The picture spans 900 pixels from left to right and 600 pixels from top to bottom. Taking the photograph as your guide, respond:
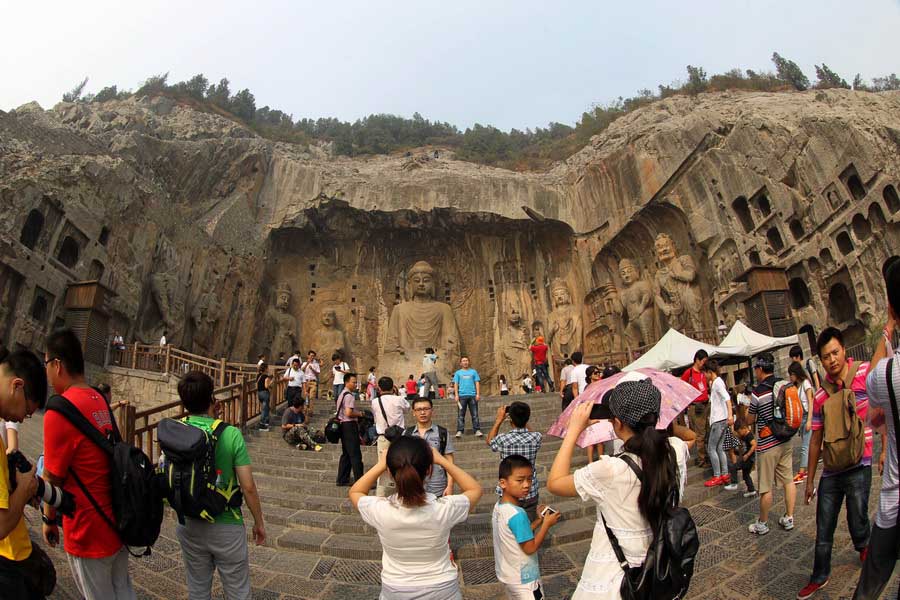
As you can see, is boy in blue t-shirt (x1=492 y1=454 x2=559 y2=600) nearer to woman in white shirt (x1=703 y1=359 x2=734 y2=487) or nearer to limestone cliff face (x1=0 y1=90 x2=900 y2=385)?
woman in white shirt (x1=703 y1=359 x2=734 y2=487)

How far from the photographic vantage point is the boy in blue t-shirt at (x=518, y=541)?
280cm

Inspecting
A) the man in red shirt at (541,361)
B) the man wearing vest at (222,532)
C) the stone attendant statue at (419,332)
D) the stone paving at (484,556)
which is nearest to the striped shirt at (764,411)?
the stone paving at (484,556)

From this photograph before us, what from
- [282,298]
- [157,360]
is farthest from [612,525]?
[282,298]

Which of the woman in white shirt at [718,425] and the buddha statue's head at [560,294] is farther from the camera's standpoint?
the buddha statue's head at [560,294]

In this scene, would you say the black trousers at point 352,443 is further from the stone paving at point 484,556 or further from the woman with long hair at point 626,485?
the woman with long hair at point 626,485

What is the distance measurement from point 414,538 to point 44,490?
5.45 feet

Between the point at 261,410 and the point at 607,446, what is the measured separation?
6656 millimetres

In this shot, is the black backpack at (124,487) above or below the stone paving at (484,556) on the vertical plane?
above

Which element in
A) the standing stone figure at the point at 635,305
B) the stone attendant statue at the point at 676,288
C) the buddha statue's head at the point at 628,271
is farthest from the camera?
the buddha statue's head at the point at 628,271

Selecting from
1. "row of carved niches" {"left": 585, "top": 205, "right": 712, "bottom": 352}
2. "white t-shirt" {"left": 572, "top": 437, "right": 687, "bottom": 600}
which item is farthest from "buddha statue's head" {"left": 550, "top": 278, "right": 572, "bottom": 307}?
"white t-shirt" {"left": 572, "top": 437, "right": 687, "bottom": 600}

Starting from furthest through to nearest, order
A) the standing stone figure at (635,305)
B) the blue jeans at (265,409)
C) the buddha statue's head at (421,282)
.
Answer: the buddha statue's head at (421,282) → the standing stone figure at (635,305) → the blue jeans at (265,409)

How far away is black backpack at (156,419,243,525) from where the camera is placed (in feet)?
9.18

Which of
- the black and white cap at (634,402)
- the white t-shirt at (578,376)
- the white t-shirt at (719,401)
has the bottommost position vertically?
the black and white cap at (634,402)

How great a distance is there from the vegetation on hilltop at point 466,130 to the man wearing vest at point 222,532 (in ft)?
67.4
